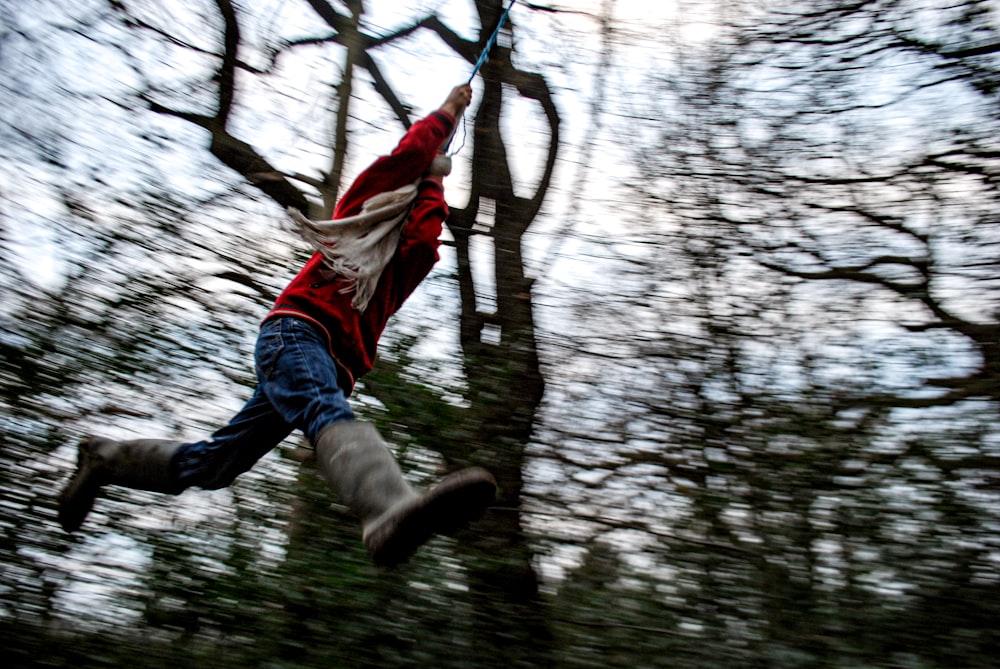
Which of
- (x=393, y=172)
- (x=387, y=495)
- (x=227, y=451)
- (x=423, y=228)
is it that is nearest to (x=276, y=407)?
(x=227, y=451)

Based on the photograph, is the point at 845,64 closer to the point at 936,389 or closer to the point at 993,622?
the point at 936,389

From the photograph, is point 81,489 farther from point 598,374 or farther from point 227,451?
point 598,374

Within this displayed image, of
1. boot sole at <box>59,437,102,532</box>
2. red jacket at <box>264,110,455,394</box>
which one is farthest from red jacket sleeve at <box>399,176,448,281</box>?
boot sole at <box>59,437,102,532</box>

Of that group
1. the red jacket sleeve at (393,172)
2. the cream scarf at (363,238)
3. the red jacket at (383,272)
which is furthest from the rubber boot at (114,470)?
the red jacket sleeve at (393,172)

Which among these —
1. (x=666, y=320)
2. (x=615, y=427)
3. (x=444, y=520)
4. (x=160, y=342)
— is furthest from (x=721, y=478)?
(x=160, y=342)

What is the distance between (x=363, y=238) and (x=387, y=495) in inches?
38.4

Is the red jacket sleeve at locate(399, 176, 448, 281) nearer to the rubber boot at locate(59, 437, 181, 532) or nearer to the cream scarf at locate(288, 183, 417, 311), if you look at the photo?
the cream scarf at locate(288, 183, 417, 311)

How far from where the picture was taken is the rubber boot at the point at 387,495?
2172 millimetres

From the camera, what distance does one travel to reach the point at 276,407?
2.50m

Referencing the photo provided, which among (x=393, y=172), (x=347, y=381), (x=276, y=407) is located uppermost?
(x=393, y=172)

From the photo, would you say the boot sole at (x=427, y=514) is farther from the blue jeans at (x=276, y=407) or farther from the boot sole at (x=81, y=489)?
the boot sole at (x=81, y=489)

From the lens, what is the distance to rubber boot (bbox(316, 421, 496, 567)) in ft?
7.13

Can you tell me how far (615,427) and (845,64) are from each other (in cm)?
347

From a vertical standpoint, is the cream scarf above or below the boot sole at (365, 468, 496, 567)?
above
